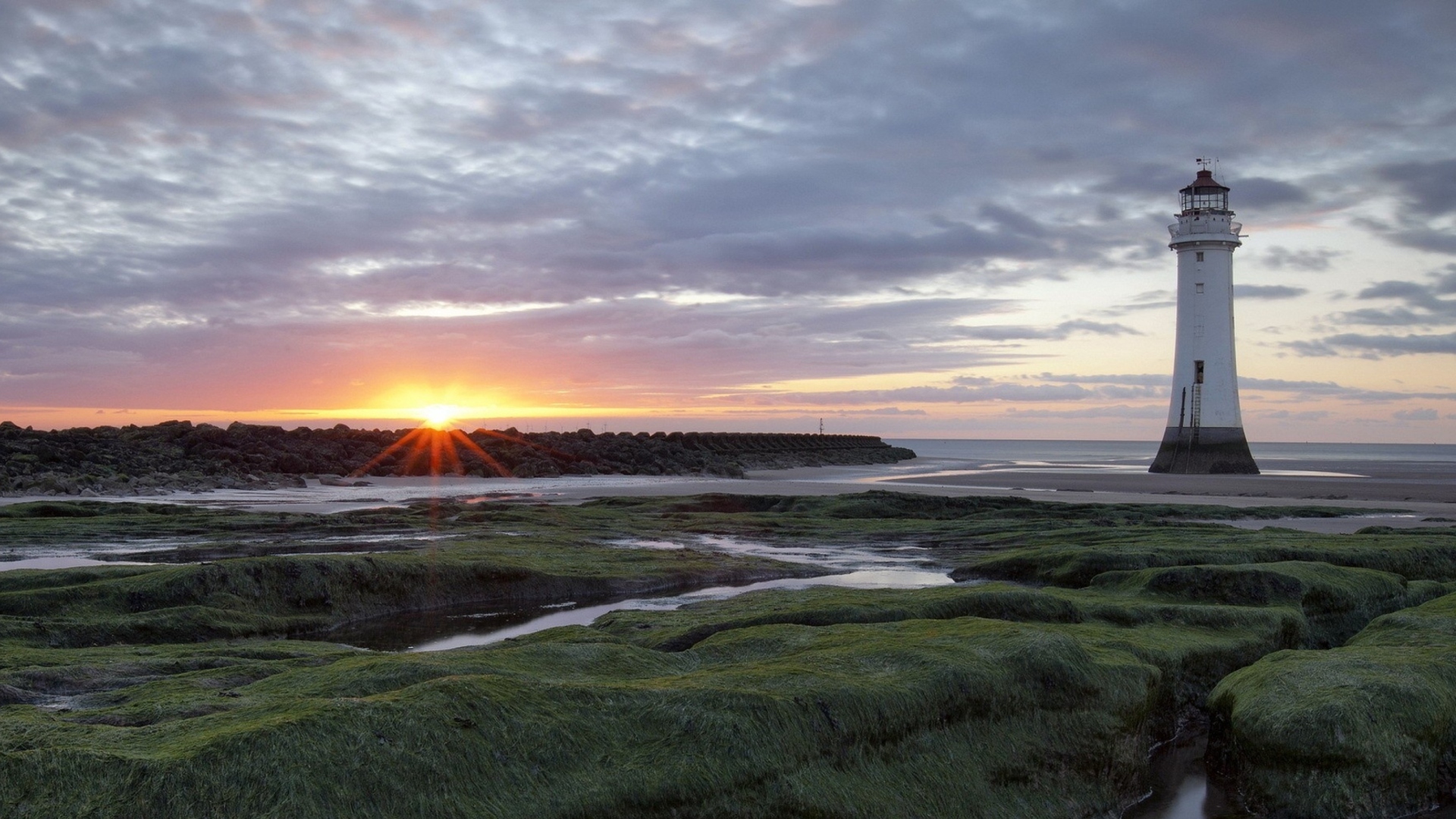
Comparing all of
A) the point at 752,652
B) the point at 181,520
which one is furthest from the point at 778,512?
the point at 752,652

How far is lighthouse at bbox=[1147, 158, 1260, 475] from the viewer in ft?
173

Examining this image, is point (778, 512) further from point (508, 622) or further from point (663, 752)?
point (663, 752)

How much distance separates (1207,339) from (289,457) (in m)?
47.8

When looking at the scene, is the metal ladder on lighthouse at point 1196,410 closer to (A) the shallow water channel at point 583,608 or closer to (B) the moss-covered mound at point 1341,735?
(A) the shallow water channel at point 583,608

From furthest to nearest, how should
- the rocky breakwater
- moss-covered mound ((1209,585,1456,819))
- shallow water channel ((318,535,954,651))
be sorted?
the rocky breakwater, shallow water channel ((318,535,954,651)), moss-covered mound ((1209,585,1456,819))

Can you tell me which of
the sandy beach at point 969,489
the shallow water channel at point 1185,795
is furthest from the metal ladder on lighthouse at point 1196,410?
the shallow water channel at point 1185,795

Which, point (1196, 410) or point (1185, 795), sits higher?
point (1196, 410)

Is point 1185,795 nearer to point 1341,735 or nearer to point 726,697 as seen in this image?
point 1341,735

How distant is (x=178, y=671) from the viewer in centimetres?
925

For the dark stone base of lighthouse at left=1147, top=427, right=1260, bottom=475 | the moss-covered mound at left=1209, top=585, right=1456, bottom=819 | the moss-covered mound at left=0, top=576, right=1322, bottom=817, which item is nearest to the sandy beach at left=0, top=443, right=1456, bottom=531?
the dark stone base of lighthouse at left=1147, top=427, right=1260, bottom=475

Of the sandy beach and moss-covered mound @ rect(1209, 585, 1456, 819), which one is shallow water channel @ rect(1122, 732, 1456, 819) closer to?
moss-covered mound @ rect(1209, 585, 1456, 819)

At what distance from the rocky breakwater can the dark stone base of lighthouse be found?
26688mm

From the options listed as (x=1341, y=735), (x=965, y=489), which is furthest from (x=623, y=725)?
(x=965, y=489)

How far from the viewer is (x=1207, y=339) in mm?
52562
